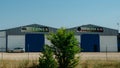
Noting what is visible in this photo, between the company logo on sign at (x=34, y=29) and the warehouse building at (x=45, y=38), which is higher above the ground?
the company logo on sign at (x=34, y=29)

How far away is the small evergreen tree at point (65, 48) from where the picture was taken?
93.2 ft

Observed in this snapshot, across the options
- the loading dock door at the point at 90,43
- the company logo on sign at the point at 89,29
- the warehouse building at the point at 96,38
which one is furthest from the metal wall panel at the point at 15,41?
the loading dock door at the point at 90,43

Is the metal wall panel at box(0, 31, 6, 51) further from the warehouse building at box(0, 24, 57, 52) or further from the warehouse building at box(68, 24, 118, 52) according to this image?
the warehouse building at box(68, 24, 118, 52)

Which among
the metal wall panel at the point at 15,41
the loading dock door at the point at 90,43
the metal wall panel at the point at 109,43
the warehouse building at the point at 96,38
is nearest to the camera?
the metal wall panel at the point at 15,41

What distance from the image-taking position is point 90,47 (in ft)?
273

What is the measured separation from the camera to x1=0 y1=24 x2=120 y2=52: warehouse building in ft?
262

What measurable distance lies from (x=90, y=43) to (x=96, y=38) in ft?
8.44

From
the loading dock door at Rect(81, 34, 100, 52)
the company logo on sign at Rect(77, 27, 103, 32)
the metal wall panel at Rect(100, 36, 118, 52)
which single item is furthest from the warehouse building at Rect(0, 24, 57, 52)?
the metal wall panel at Rect(100, 36, 118, 52)

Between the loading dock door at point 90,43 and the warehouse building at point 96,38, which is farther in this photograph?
the warehouse building at point 96,38

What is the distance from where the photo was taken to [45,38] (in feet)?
258

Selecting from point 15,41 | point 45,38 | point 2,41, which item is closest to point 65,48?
point 45,38

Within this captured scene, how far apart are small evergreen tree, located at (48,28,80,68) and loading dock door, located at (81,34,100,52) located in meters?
53.3

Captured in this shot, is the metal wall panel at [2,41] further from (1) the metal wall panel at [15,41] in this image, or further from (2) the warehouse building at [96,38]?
(2) the warehouse building at [96,38]

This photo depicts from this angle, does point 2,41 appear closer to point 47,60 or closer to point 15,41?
point 15,41
